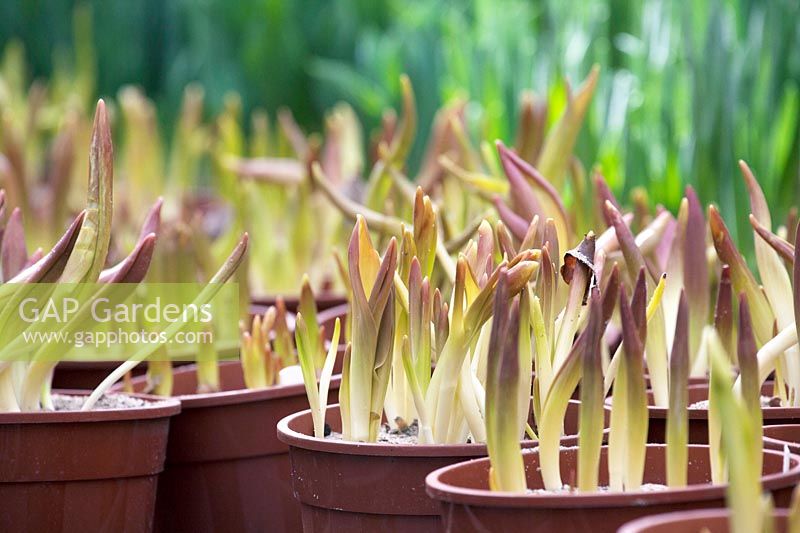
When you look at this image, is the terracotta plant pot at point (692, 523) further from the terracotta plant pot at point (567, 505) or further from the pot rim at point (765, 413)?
the pot rim at point (765, 413)

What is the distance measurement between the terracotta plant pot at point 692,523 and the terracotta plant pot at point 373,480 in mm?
Answer: 301

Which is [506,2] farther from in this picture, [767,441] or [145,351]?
[767,441]

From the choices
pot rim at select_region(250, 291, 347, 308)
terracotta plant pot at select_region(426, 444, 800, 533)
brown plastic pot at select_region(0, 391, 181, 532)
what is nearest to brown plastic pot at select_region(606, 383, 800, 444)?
terracotta plant pot at select_region(426, 444, 800, 533)

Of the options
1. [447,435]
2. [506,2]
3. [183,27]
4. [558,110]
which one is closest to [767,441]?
[447,435]

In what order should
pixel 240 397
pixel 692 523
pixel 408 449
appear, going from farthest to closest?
pixel 240 397, pixel 408 449, pixel 692 523

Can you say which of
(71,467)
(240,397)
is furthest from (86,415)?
(240,397)

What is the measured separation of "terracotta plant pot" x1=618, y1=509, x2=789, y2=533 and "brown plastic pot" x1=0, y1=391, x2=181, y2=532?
2.17 ft

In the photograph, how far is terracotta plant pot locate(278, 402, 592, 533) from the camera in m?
1.00

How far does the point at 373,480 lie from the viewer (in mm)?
1013

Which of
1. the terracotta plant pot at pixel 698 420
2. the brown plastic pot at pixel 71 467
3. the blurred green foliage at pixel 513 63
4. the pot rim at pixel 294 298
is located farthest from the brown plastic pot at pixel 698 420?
the pot rim at pixel 294 298

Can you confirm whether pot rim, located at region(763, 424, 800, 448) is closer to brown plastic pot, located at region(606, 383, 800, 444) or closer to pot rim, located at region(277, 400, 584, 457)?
brown plastic pot, located at region(606, 383, 800, 444)

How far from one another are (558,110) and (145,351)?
4.45ft

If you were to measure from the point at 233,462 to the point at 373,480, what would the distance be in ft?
1.37

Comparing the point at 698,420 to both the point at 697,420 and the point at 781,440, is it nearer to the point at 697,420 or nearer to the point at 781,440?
the point at 697,420
